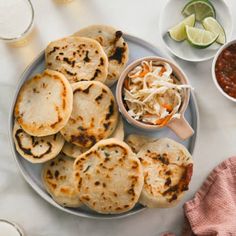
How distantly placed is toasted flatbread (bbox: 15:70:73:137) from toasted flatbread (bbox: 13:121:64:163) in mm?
38

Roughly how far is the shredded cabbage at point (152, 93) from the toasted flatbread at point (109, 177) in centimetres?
16

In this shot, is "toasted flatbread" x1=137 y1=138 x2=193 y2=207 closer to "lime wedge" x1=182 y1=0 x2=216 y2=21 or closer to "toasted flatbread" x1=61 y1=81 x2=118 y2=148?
"toasted flatbread" x1=61 y1=81 x2=118 y2=148

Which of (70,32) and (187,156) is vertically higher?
(70,32)

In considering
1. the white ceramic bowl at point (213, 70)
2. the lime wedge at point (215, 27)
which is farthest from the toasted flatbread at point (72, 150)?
the lime wedge at point (215, 27)

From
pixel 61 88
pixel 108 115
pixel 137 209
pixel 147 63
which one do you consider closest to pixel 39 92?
pixel 61 88

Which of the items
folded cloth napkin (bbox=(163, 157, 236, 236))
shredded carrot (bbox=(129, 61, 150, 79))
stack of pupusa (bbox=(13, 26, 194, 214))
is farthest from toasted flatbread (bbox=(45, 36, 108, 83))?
folded cloth napkin (bbox=(163, 157, 236, 236))

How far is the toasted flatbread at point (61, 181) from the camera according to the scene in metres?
2.39

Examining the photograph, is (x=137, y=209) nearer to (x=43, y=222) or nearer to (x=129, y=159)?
(x=129, y=159)

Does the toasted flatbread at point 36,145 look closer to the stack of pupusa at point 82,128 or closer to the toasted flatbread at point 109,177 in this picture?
the stack of pupusa at point 82,128

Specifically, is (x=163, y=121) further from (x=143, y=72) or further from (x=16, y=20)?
(x=16, y=20)

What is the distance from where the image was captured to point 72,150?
7.88 ft

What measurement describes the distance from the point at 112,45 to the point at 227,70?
52 centimetres

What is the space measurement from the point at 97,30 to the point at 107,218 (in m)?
0.80

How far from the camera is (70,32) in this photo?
259 cm
